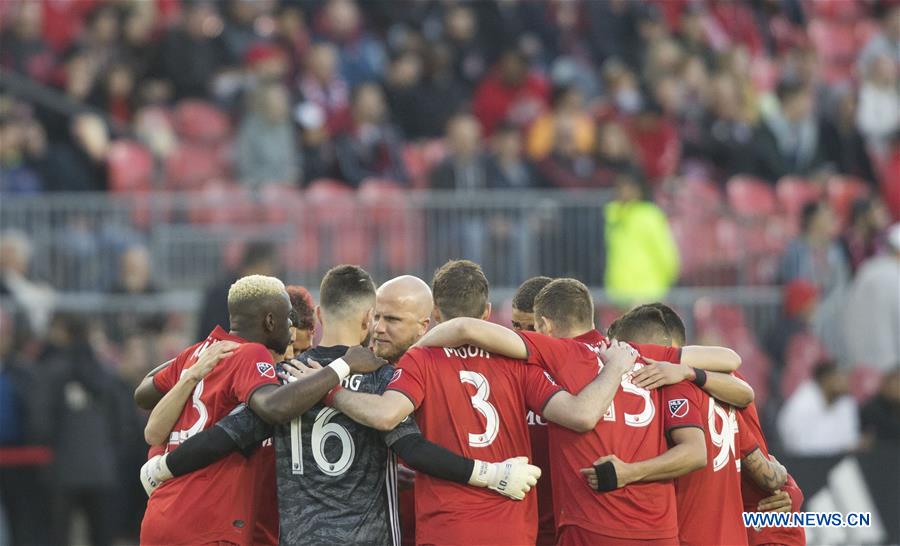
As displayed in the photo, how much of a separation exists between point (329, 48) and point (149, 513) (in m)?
12.3

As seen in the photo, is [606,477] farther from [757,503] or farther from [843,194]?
[843,194]

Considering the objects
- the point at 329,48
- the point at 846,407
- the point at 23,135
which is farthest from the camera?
the point at 329,48

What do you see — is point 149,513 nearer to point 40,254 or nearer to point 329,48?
point 40,254

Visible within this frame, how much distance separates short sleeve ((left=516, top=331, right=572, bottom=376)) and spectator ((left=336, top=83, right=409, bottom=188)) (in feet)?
33.1

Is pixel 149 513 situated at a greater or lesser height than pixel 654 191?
lesser

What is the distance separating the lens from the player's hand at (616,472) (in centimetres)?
762

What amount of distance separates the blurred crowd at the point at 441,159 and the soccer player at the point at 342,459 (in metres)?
6.40

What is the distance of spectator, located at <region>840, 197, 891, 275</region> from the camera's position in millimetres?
18109

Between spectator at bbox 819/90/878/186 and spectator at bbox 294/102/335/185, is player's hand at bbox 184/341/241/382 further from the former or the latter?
spectator at bbox 819/90/878/186

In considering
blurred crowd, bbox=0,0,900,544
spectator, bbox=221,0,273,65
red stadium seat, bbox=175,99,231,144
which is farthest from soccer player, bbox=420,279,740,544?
spectator, bbox=221,0,273,65

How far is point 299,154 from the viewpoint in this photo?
714 inches

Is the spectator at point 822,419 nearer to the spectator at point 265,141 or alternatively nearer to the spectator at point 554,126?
the spectator at point 554,126

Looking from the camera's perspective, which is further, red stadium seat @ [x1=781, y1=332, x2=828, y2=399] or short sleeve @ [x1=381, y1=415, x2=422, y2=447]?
red stadium seat @ [x1=781, y1=332, x2=828, y2=399]

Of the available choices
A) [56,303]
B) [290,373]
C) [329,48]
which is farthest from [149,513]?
[329,48]
